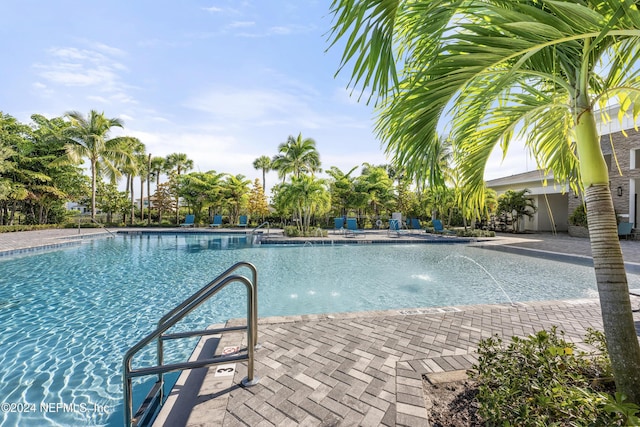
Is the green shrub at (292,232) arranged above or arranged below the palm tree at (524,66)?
below

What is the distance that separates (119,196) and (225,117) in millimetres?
20123

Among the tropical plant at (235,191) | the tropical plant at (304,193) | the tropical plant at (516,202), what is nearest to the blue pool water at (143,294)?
the tropical plant at (304,193)

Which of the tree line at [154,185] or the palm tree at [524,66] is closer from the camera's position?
the palm tree at [524,66]

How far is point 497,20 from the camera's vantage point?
62.3 inches

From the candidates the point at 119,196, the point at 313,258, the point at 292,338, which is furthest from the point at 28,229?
the point at 292,338

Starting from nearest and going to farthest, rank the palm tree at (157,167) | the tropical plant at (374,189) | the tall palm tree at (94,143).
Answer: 1. the tall palm tree at (94,143)
2. the tropical plant at (374,189)
3. the palm tree at (157,167)

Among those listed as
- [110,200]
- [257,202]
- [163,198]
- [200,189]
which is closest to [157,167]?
[163,198]

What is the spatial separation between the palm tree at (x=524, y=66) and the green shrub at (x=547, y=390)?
298 mm

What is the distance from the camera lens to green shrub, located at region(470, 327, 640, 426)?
4.71 ft

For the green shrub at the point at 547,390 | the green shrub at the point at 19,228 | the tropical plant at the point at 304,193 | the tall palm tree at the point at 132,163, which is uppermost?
the tall palm tree at the point at 132,163

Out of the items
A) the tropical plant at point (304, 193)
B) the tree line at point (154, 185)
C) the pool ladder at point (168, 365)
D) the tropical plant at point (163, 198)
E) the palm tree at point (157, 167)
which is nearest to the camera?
the pool ladder at point (168, 365)

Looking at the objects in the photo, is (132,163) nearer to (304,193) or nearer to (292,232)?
(292,232)

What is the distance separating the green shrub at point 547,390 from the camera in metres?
1.44

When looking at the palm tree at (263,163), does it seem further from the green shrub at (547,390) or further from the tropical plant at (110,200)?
the green shrub at (547,390)
